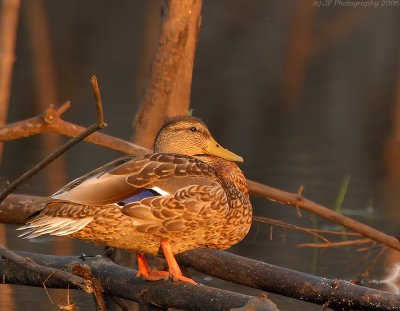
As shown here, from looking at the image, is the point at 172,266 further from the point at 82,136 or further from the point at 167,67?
the point at 167,67

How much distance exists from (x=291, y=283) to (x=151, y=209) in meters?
0.63

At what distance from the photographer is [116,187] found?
398 cm

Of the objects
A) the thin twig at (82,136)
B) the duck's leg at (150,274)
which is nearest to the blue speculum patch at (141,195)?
the duck's leg at (150,274)

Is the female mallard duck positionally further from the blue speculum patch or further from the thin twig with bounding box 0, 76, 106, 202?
the thin twig with bounding box 0, 76, 106, 202

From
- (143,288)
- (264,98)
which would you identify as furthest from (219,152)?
(264,98)

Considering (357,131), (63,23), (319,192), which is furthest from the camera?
(63,23)

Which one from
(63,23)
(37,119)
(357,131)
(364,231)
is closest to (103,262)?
(37,119)

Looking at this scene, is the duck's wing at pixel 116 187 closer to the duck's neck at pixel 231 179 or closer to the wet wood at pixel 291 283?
the duck's neck at pixel 231 179

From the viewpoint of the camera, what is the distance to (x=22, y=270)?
4473mm

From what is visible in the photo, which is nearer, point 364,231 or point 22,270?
point 22,270

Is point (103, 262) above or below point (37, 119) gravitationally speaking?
below

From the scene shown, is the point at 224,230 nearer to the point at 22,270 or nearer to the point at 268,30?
the point at 22,270

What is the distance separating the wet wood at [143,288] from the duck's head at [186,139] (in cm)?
60

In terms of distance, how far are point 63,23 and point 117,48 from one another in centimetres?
136
